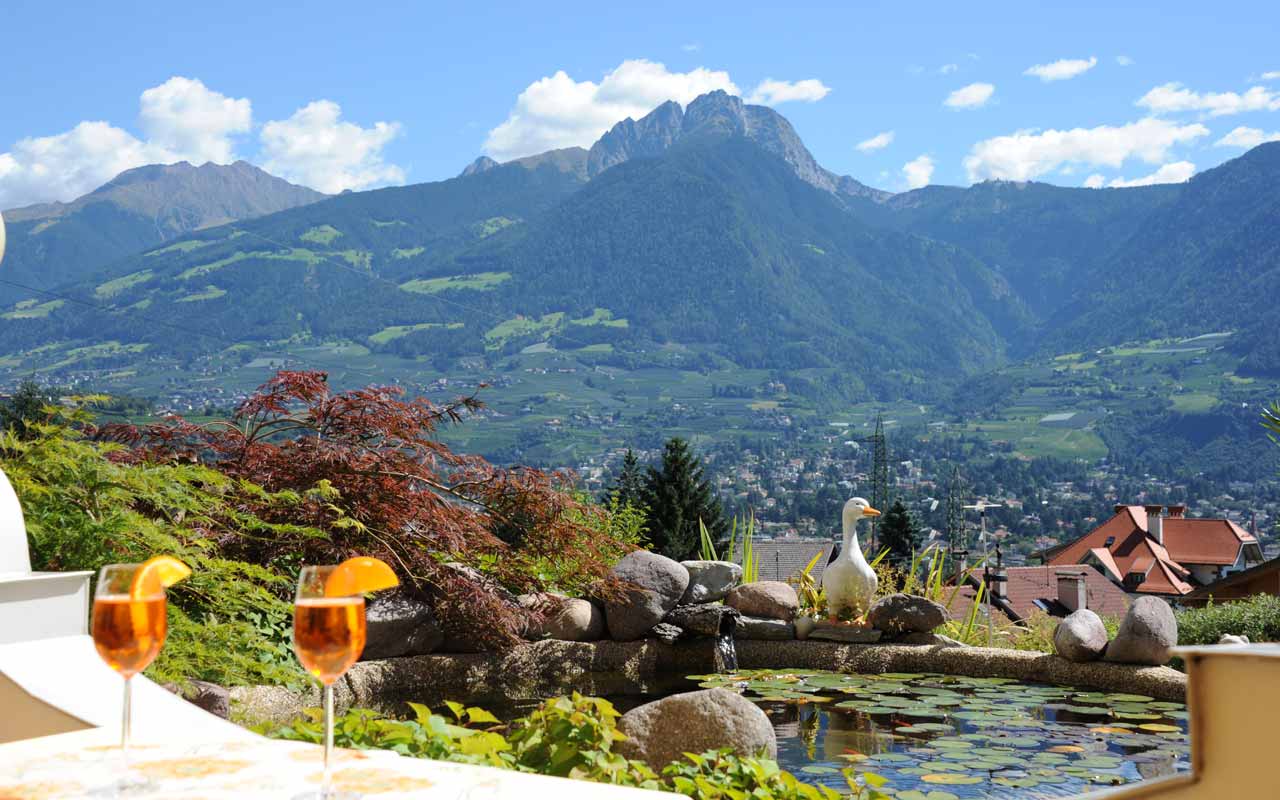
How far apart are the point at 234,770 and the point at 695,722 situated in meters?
3.03

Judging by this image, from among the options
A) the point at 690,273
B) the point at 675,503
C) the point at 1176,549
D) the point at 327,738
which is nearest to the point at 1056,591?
the point at 1176,549

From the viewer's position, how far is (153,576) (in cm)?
160

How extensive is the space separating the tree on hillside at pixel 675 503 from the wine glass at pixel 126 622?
1159cm

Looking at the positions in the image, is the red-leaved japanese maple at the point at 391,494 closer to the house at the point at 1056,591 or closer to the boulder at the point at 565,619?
the boulder at the point at 565,619

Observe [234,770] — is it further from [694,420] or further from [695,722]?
[694,420]

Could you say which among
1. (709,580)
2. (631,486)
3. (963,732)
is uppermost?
(631,486)

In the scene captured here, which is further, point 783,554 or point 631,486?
point 783,554

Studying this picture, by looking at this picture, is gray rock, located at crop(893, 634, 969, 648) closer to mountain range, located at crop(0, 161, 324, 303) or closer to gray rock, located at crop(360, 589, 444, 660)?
gray rock, located at crop(360, 589, 444, 660)

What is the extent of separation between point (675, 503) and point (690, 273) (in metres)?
124

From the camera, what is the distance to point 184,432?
23.4ft

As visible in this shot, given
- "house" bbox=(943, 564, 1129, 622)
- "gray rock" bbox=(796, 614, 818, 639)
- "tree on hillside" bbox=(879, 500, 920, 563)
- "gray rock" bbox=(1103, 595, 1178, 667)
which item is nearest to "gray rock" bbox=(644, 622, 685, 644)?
"gray rock" bbox=(796, 614, 818, 639)

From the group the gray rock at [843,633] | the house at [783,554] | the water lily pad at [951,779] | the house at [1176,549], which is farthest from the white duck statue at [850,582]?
the house at [1176,549]

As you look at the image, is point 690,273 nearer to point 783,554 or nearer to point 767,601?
point 783,554

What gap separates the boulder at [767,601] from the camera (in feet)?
27.2
